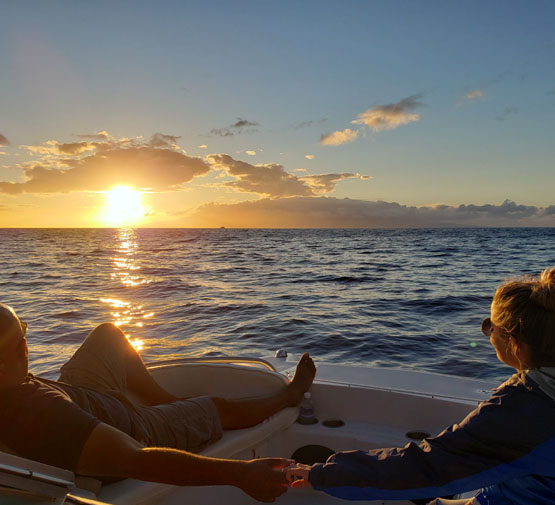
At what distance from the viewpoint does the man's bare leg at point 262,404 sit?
10.4ft

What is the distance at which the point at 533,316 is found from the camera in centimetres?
146

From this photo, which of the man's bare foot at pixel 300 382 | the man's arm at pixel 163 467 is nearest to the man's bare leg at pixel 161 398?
the man's bare foot at pixel 300 382

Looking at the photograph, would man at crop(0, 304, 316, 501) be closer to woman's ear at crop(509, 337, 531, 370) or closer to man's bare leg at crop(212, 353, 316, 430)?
woman's ear at crop(509, 337, 531, 370)

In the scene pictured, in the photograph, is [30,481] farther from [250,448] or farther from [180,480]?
[250,448]

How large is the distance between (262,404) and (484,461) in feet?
6.64

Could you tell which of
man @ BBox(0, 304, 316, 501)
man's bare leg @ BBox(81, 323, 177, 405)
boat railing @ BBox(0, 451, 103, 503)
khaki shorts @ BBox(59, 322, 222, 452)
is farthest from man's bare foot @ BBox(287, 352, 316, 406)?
boat railing @ BBox(0, 451, 103, 503)

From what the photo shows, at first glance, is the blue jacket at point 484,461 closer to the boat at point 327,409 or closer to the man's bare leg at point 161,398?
the boat at point 327,409

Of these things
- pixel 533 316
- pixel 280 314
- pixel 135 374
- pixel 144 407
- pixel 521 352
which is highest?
pixel 533 316

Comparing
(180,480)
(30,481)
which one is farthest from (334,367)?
(30,481)

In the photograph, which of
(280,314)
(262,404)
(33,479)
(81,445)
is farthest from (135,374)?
(280,314)

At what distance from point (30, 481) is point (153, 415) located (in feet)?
4.50

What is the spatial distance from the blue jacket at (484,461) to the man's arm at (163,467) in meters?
0.39

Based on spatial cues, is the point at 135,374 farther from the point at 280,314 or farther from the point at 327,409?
the point at 280,314

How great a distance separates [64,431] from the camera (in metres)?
1.88
